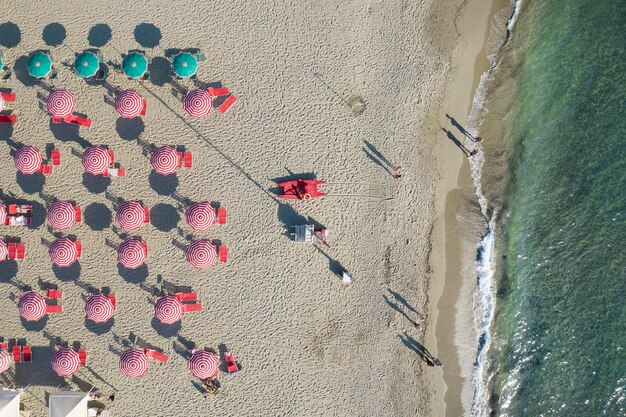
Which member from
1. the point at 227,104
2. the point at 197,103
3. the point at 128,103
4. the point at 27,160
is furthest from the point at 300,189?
the point at 27,160

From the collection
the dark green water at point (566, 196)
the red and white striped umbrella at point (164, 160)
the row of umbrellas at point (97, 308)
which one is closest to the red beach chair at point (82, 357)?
the row of umbrellas at point (97, 308)

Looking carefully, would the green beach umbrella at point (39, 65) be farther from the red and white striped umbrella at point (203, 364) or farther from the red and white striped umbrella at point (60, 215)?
the red and white striped umbrella at point (203, 364)

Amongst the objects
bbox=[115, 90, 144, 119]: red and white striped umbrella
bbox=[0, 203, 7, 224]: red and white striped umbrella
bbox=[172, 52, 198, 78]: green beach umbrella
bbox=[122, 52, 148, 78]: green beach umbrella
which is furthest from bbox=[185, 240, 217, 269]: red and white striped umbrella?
bbox=[0, 203, 7, 224]: red and white striped umbrella

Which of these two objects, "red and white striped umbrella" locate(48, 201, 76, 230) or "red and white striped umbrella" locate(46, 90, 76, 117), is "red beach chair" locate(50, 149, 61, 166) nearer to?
"red and white striped umbrella" locate(46, 90, 76, 117)

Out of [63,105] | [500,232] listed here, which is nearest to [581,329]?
[500,232]

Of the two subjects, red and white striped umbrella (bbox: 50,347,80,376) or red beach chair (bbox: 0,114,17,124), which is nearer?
red and white striped umbrella (bbox: 50,347,80,376)

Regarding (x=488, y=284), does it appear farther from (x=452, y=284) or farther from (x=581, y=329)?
(x=581, y=329)

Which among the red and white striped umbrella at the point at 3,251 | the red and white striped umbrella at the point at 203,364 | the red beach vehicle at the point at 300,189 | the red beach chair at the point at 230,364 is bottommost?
the red and white striped umbrella at the point at 3,251
